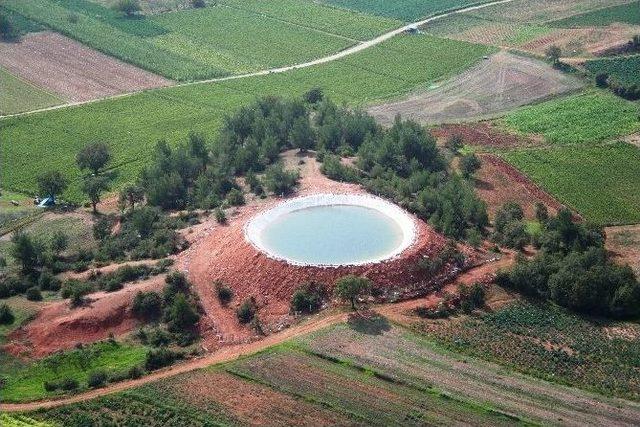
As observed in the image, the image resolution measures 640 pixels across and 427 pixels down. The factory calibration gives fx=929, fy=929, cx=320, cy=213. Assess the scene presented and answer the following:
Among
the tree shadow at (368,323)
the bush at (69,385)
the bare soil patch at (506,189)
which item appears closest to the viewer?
the bush at (69,385)

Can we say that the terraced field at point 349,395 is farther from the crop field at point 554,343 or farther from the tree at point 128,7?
the tree at point 128,7

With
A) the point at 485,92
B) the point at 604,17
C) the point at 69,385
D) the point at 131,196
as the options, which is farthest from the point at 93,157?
the point at 604,17

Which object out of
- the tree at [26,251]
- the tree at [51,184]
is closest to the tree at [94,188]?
the tree at [51,184]

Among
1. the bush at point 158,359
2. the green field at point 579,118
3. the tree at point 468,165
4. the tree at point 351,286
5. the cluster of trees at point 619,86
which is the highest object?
the cluster of trees at point 619,86

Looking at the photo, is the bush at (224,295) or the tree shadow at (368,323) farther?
the bush at (224,295)

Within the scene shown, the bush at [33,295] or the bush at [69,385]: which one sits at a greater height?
the bush at [33,295]

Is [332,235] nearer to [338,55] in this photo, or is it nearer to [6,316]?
[6,316]

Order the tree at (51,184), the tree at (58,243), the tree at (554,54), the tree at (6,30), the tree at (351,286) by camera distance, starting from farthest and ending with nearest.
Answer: the tree at (6,30)
the tree at (554,54)
the tree at (51,184)
the tree at (58,243)
the tree at (351,286)

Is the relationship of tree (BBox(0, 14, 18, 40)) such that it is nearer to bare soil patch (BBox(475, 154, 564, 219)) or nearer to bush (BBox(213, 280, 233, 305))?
bare soil patch (BBox(475, 154, 564, 219))
